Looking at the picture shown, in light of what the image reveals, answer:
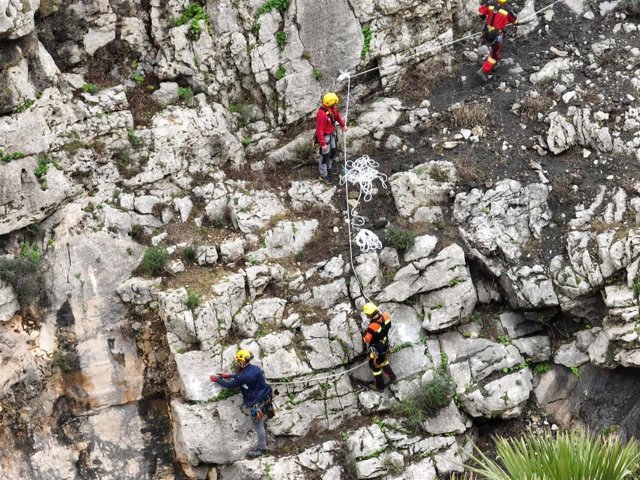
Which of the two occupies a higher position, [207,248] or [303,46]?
[303,46]

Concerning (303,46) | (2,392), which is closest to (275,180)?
(303,46)

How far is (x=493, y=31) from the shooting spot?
576 inches

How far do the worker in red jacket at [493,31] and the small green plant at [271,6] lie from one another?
3838mm

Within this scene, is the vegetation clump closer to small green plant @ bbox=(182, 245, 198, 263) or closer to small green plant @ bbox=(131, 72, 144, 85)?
small green plant @ bbox=(182, 245, 198, 263)

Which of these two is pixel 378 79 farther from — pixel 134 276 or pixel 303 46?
pixel 134 276

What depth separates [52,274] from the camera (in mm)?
13133

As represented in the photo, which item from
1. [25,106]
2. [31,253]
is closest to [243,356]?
[31,253]

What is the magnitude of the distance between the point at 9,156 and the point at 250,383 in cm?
561

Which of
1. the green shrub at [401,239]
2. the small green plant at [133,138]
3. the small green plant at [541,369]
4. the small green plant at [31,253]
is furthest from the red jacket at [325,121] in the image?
the small green plant at [541,369]

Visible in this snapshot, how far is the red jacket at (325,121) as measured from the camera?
45.4 ft

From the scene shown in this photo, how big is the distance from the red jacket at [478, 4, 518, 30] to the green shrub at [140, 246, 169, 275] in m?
7.51

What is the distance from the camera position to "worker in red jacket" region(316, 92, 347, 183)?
45.3 ft

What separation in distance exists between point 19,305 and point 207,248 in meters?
3.25

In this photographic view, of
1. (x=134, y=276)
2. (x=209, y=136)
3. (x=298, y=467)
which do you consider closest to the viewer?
(x=298, y=467)
